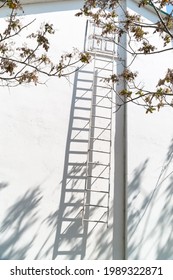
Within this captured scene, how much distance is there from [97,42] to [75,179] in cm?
276

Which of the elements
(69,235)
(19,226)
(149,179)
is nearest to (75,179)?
(69,235)

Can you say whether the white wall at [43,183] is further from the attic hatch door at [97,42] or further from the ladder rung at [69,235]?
the attic hatch door at [97,42]

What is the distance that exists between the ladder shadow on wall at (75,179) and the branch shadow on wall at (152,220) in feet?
2.54

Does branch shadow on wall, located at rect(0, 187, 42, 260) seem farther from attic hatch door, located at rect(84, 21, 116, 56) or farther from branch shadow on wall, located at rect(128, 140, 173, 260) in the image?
attic hatch door, located at rect(84, 21, 116, 56)

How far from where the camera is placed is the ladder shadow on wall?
180 inches

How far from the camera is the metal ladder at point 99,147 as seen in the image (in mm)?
4820

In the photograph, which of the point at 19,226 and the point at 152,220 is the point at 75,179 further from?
the point at 152,220

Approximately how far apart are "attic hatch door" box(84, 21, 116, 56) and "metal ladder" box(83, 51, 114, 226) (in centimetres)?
11

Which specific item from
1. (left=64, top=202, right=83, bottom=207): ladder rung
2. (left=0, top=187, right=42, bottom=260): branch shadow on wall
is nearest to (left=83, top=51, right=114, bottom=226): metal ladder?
(left=64, top=202, right=83, bottom=207): ladder rung

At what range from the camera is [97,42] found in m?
5.95

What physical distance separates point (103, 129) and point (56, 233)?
193cm
